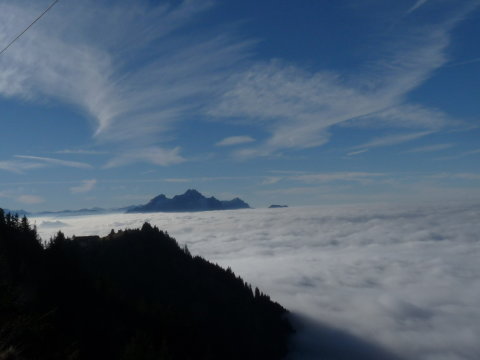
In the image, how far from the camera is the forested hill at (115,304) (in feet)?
108

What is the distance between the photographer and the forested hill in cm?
3284

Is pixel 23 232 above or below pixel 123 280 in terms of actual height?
above

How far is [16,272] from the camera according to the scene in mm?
67188

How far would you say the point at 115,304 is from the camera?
82438 mm

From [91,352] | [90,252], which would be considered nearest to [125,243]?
[90,252]

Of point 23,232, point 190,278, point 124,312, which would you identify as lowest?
point 190,278

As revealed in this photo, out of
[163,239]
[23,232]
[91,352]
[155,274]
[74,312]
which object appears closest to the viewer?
[91,352]

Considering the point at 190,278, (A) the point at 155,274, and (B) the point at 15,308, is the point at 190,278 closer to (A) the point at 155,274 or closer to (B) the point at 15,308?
(A) the point at 155,274

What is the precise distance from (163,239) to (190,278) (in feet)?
98.2

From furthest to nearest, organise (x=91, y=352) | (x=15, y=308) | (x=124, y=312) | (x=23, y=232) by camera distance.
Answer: (x=23, y=232), (x=124, y=312), (x=91, y=352), (x=15, y=308)

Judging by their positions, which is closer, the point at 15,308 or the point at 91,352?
the point at 15,308

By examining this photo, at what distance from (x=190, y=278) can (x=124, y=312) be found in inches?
4074

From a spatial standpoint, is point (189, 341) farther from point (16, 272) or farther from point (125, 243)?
point (125, 243)

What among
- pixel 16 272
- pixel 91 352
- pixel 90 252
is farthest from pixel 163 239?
pixel 91 352
